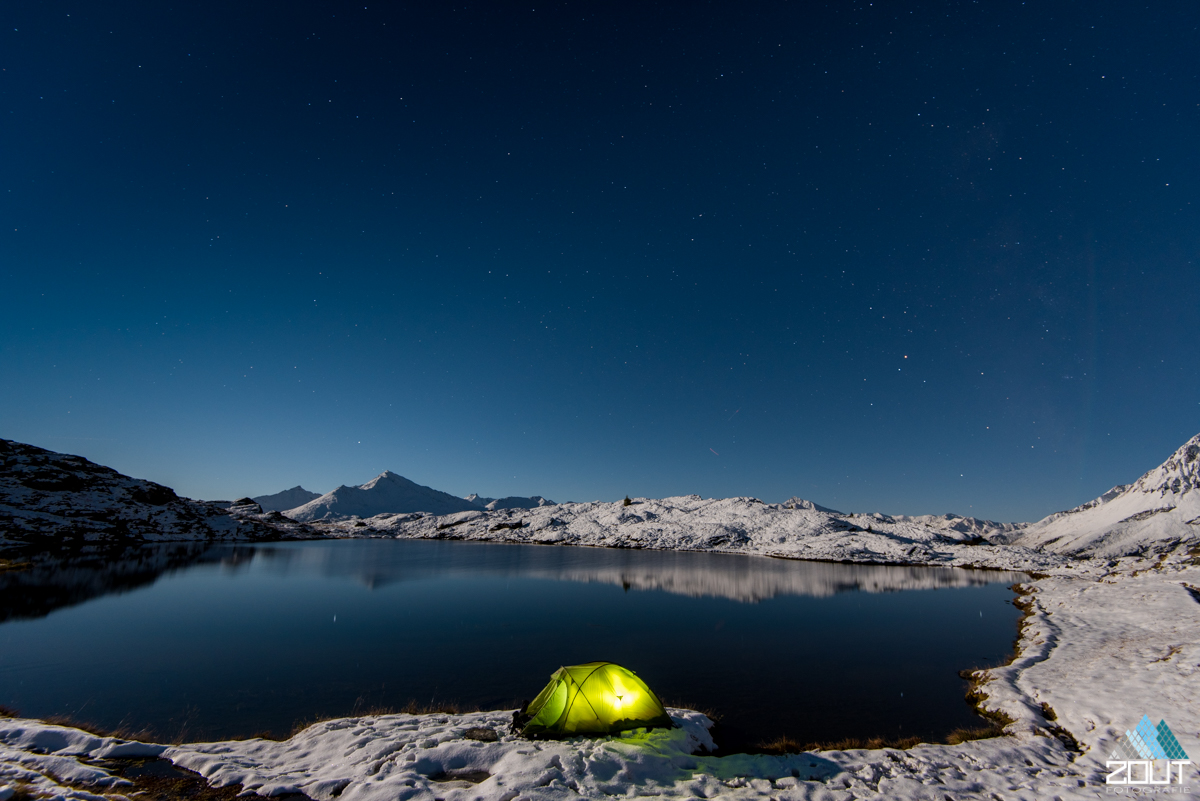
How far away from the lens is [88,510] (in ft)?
349

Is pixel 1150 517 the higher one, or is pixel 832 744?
pixel 1150 517

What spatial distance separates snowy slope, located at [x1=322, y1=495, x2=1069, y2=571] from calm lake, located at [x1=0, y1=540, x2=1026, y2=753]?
42896mm

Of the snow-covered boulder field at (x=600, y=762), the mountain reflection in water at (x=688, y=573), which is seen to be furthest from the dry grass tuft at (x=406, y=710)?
the mountain reflection in water at (x=688, y=573)

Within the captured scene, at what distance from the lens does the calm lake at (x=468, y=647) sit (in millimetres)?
17250

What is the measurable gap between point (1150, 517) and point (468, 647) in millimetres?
194696

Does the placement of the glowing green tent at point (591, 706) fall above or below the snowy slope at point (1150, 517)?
below

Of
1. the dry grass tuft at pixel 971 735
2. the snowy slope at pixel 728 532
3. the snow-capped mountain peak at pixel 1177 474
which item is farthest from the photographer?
the snow-capped mountain peak at pixel 1177 474

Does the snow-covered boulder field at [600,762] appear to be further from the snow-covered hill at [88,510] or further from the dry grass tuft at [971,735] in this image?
the snow-covered hill at [88,510]

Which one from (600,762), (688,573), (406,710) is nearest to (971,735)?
(600,762)

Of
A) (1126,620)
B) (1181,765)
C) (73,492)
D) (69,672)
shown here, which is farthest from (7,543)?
(1126,620)

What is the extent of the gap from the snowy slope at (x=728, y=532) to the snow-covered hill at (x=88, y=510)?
43.4m

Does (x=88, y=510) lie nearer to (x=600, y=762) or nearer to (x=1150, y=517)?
(x=600, y=762)

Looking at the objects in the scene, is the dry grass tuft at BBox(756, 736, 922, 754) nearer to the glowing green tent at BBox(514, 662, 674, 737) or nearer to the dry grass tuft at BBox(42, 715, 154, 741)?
the glowing green tent at BBox(514, 662, 674, 737)

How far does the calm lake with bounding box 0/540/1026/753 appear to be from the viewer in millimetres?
17250
